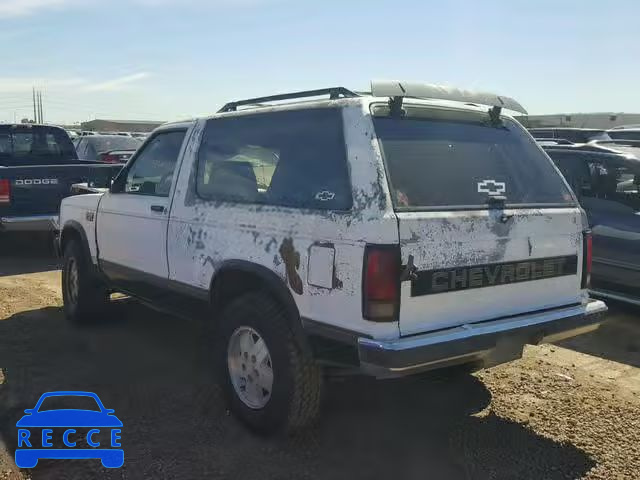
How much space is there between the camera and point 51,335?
5742 millimetres

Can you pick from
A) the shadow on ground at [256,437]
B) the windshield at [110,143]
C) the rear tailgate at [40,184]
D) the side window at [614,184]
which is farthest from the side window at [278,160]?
the windshield at [110,143]

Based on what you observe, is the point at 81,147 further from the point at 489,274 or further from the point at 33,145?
the point at 489,274

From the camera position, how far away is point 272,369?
3.58 m

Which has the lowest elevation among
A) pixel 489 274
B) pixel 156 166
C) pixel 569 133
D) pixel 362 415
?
pixel 362 415

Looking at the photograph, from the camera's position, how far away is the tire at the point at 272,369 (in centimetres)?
348

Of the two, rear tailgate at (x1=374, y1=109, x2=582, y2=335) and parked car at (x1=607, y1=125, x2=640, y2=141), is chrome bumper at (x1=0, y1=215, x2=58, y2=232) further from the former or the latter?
parked car at (x1=607, y1=125, x2=640, y2=141)

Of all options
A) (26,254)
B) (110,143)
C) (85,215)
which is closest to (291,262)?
(85,215)

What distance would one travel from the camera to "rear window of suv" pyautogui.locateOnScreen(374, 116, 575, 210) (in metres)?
3.39

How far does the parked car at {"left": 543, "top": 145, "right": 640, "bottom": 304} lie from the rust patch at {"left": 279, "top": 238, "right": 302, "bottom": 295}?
3.85 metres

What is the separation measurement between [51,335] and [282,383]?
3.12m

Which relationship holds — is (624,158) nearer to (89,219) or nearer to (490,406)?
(490,406)

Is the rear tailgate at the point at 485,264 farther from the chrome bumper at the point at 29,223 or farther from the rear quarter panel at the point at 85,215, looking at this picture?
the chrome bumper at the point at 29,223

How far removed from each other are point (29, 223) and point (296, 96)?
6.17m

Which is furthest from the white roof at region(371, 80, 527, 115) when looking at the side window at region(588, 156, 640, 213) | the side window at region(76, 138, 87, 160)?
the side window at region(76, 138, 87, 160)
